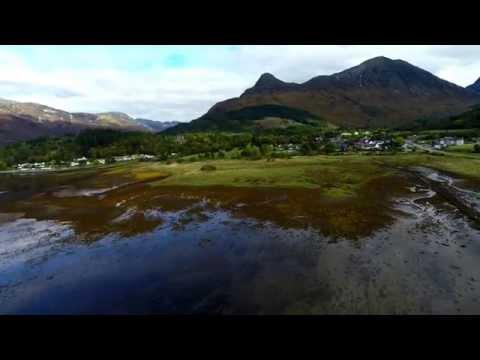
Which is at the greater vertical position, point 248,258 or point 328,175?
point 328,175

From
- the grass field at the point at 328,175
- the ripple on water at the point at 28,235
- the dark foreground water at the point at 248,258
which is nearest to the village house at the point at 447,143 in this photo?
the grass field at the point at 328,175

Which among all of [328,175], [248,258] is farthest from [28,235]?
[328,175]

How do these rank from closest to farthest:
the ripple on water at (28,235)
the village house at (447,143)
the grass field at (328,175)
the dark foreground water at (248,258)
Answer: the dark foreground water at (248,258) → the ripple on water at (28,235) → the grass field at (328,175) → the village house at (447,143)

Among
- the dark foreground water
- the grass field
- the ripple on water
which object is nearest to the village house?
the grass field

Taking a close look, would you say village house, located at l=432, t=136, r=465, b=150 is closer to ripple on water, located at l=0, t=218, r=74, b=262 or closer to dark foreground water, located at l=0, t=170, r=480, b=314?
dark foreground water, located at l=0, t=170, r=480, b=314

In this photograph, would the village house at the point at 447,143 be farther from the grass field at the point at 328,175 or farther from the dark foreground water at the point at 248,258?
the dark foreground water at the point at 248,258

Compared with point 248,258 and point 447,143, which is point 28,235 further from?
point 447,143
